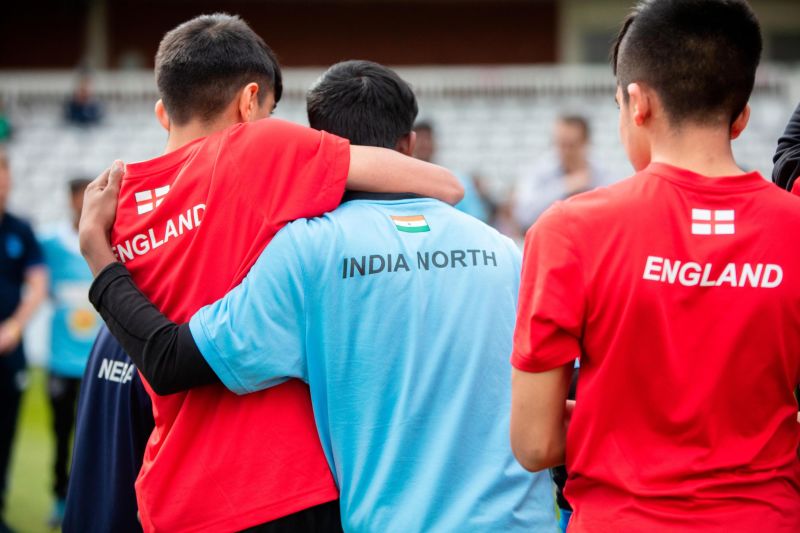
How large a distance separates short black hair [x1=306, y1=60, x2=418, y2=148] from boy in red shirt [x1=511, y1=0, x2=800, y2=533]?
73cm

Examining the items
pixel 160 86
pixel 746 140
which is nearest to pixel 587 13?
pixel 746 140

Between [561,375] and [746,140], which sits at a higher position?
[561,375]

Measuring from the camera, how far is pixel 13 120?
1722cm

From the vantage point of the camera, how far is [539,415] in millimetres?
1851

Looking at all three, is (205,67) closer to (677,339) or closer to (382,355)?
(382,355)

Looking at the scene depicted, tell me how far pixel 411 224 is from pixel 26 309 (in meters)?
4.17

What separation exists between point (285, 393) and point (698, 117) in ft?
3.51

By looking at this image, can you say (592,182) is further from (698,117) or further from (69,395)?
(698,117)

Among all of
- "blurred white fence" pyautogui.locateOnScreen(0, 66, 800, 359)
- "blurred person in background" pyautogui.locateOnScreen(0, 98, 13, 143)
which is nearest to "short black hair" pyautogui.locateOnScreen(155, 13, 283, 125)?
"blurred white fence" pyautogui.locateOnScreen(0, 66, 800, 359)

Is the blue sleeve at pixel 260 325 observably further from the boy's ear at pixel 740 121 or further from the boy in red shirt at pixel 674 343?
the boy's ear at pixel 740 121

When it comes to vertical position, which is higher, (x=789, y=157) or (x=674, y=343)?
(x=789, y=157)

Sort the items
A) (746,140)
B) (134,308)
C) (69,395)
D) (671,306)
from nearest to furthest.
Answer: (671,306) < (134,308) < (69,395) < (746,140)

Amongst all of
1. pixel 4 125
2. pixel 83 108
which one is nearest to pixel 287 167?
pixel 4 125

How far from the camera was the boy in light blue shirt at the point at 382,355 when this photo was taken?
83.7 inches
